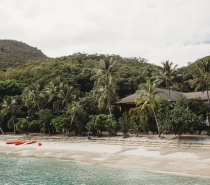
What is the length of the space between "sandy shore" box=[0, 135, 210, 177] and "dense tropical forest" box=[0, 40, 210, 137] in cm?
264

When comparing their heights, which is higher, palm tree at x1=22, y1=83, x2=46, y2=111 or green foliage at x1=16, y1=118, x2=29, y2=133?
palm tree at x1=22, y1=83, x2=46, y2=111

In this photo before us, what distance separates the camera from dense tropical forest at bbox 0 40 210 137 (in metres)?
34.4

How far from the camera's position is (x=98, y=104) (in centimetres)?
4116

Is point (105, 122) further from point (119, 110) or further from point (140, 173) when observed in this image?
point (140, 173)

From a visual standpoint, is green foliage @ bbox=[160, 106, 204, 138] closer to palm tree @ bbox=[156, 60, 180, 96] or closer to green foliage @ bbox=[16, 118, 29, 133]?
palm tree @ bbox=[156, 60, 180, 96]

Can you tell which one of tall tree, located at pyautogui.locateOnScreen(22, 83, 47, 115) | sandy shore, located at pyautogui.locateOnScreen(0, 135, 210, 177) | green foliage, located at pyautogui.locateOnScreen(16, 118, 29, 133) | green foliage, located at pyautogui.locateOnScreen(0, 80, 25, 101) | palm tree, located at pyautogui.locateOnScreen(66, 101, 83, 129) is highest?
green foliage, located at pyautogui.locateOnScreen(0, 80, 25, 101)

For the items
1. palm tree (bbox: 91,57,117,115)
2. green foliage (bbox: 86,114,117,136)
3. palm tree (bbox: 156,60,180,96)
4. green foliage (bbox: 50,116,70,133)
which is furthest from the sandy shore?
palm tree (bbox: 156,60,180,96)

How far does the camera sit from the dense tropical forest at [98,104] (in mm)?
34375

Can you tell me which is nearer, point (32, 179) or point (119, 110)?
point (32, 179)

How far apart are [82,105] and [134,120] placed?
338 inches

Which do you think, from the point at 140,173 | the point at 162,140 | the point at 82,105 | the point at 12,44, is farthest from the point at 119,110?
the point at 12,44

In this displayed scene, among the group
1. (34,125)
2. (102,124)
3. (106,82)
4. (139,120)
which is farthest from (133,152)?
(34,125)

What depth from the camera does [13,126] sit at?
50.0 m

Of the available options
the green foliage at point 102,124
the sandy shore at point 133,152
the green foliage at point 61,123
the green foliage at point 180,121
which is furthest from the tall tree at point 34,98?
the green foliage at point 180,121
